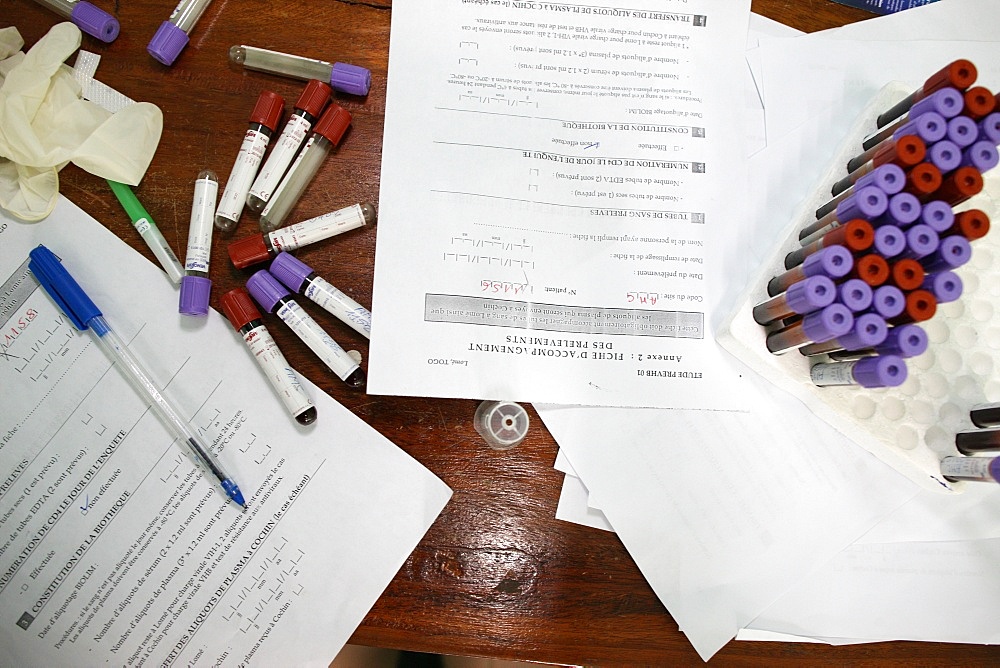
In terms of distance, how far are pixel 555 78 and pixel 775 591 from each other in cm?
50

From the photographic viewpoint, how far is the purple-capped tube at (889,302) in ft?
1.58

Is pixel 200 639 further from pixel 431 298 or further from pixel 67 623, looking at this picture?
pixel 431 298

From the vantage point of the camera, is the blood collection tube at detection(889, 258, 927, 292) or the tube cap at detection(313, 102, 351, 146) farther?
the tube cap at detection(313, 102, 351, 146)

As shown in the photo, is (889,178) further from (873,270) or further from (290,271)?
(290,271)

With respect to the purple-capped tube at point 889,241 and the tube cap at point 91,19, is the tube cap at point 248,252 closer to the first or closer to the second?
the tube cap at point 91,19

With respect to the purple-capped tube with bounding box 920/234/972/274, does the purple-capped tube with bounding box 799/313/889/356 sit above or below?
below

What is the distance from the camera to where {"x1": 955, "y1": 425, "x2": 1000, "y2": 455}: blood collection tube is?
543 mm

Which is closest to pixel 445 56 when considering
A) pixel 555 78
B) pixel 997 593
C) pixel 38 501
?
pixel 555 78

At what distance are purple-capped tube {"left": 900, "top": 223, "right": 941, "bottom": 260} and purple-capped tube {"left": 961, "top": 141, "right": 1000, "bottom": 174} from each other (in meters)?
0.06

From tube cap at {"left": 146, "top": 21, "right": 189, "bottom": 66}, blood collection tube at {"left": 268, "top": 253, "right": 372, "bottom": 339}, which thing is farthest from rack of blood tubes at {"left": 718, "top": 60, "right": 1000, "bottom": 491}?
tube cap at {"left": 146, "top": 21, "right": 189, "bottom": 66}

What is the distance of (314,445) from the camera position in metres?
0.58

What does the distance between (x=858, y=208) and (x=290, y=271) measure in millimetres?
454

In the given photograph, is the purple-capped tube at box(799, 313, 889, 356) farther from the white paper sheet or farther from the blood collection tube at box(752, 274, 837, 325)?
the white paper sheet

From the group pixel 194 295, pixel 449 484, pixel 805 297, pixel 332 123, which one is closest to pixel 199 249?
pixel 194 295
